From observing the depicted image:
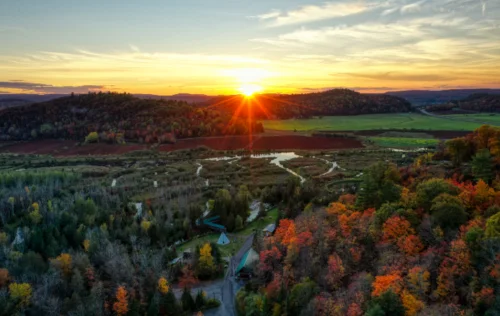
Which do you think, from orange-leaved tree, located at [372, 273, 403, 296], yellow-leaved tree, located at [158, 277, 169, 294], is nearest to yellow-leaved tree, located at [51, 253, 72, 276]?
yellow-leaved tree, located at [158, 277, 169, 294]

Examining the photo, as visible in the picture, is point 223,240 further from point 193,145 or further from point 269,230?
point 193,145

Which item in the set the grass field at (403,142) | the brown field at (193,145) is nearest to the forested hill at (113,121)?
the brown field at (193,145)

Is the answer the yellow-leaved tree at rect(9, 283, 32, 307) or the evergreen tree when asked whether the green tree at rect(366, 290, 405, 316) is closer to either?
the evergreen tree

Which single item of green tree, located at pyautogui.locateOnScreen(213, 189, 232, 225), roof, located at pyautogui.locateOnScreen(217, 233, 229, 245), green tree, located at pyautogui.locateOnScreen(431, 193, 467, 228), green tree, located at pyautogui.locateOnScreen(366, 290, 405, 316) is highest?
green tree, located at pyautogui.locateOnScreen(431, 193, 467, 228)

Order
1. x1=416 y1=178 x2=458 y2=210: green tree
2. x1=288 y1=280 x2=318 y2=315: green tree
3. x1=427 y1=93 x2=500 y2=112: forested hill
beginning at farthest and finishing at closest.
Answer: x1=427 y1=93 x2=500 y2=112: forested hill
x1=416 y1=178 x2=458 y2=210: green tree
x1=288 y1=280 x2=318 y2=315: green tree

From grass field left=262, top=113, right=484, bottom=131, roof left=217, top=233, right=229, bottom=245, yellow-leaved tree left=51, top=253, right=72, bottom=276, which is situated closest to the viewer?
yellow-leaved tree left=51, top=253, right=72, bottom=276

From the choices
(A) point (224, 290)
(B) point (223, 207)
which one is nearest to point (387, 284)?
(A) point (224, 290)

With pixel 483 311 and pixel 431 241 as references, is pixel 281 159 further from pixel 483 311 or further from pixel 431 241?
pixel 483 311
